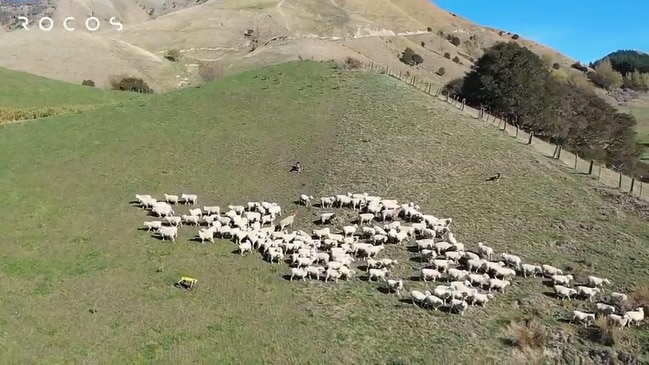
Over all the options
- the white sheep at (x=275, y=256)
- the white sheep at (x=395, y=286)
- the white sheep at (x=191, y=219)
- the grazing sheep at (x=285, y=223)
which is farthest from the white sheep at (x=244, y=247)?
the white sheep at (x=395, y=286)

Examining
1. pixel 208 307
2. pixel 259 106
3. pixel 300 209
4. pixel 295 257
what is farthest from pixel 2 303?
pixel 259 106

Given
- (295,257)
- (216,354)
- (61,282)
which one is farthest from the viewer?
(295,257)

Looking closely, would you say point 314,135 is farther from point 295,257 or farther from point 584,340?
point 584,340

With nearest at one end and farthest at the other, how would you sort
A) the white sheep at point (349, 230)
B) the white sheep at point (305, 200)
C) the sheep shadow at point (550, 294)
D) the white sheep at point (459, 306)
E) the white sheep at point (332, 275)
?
the white sheep at point (459, 306) < the sheep shadow at point (550, 294) < the white sheep at point (332, 275) < the white sheep at point (349, 230) < the white sheep at point (305, 200)

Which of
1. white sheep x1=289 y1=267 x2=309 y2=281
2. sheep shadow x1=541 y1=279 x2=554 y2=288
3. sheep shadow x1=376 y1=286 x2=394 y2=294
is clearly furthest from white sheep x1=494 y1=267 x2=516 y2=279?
white sheep x1=289 y1=267 x2=309 y2=281

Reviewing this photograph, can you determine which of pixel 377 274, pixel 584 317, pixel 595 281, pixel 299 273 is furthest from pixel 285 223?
pixel 595 281

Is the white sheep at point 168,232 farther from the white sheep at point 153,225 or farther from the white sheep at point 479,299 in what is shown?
the white sheep at point 479,299
